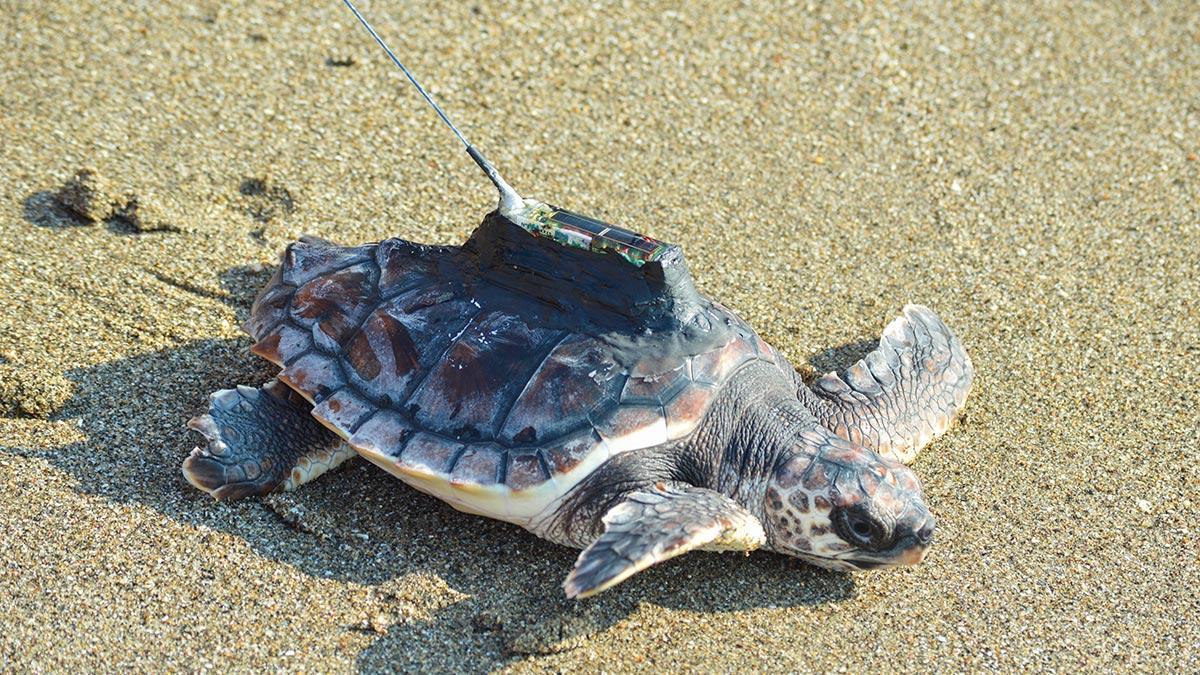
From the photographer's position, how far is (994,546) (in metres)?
3.36

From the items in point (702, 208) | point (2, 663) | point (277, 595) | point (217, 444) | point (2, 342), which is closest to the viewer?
point (2, 663)

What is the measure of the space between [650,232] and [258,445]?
182 cm

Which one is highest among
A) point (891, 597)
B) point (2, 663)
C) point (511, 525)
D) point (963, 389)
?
point (963, 389)

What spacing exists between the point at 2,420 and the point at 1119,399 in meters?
3.55

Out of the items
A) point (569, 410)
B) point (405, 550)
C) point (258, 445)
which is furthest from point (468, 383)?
point (258, 445)

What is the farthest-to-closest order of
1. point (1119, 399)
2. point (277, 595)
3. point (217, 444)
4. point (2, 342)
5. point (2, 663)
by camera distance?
1. point (1119, 399)
2. point (2, 342)
3. point (217, 444)
4. point (277, 595)
5. point (2, 663)

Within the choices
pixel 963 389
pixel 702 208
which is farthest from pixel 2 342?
pixel 963 389

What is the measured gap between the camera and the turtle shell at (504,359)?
313 centimetres

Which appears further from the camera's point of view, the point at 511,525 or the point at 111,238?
the point at 111,238

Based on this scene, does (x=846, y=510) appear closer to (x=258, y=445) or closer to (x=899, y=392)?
(x=899, y=392)

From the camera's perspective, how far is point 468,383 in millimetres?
3258

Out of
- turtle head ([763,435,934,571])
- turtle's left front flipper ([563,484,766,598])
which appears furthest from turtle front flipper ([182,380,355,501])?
turtle head ([763,435,934,571])

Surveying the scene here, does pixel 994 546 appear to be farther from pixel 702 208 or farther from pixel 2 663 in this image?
pixel 2 663

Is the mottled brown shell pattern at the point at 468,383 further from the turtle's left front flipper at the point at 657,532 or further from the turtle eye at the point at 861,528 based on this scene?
the turtle eye at the point at 861,528
